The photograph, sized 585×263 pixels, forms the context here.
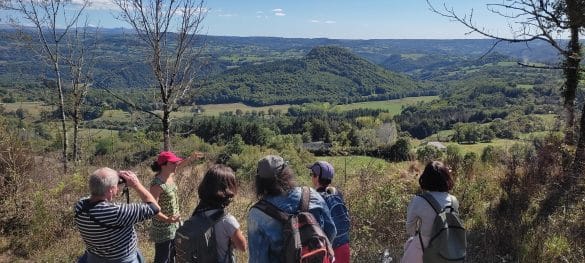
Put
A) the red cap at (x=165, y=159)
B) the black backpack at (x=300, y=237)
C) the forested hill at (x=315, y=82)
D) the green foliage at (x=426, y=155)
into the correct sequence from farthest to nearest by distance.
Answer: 1. the forested hill at (x=315, y=82)
2. the green foliage at (x=426, y=155)
3. the red cap at (x=165, y=159)
4. the black backpack at (x=300, y=237)

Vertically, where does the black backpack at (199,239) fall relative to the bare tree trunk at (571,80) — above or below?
below

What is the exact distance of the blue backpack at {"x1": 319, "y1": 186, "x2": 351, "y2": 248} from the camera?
11.0 feet

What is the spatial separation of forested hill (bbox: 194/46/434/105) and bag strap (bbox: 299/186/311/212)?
108 meters

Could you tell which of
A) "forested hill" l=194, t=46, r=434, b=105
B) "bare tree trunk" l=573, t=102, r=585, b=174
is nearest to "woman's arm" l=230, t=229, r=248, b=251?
"bare tree trunk" l=573, t=102, r=585, b=174

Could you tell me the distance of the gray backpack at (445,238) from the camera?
304cm

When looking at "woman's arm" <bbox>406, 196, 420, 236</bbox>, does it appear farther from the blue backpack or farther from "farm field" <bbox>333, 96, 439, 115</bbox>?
"farm field" <bbox>333, 96, 439, 115</bbox>

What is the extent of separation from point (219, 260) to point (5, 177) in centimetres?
483

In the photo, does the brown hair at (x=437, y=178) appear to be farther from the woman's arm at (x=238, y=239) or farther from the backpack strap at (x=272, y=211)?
the woman's arm at (x=238, y=239)

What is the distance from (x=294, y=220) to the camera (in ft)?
8.37

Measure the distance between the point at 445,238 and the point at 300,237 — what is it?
115 centimetres

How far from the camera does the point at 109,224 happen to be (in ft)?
9.68

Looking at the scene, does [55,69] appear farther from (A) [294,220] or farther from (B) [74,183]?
(A) [294,220]

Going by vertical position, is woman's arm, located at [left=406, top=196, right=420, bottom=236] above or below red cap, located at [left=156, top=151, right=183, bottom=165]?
below

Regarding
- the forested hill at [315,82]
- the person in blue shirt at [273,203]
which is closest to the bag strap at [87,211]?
the person in blue shirt at [273,203]
